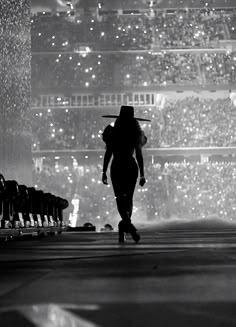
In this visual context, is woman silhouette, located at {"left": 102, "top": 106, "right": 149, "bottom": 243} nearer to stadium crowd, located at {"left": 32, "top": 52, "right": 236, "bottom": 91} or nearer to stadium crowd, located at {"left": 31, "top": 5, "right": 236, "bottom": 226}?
stadium crowd, located at {"left": 31, "top": 5, "right": 236, "bottom": 226}

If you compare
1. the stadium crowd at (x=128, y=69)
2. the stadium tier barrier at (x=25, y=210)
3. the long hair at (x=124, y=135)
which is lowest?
the stadium tier barrier at (x=25, y=210)

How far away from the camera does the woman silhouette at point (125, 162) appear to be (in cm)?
680

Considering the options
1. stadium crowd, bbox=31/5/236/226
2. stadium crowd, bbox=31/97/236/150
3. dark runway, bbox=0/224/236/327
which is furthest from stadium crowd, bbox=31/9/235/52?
dark runway, bbox=0/224/236/327

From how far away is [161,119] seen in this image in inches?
1286

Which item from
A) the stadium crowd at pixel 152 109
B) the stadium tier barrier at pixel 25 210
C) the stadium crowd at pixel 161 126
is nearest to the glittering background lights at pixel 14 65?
the stadium tier barrier at pixel 25 210

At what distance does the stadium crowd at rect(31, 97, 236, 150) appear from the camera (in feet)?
107

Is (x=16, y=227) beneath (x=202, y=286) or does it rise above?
beneath

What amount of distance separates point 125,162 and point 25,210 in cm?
287

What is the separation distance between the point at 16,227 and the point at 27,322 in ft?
22.4

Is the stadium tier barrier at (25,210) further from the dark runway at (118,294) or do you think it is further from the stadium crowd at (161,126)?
the stadium crowd at (161,126)

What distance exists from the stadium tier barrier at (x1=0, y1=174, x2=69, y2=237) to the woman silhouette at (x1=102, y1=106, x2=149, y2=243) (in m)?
0.88

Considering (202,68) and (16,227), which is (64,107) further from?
(16,227)

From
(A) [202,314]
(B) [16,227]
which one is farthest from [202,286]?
(B) [16,227]

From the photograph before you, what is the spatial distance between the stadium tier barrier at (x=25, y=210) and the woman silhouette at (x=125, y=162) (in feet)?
2.90
